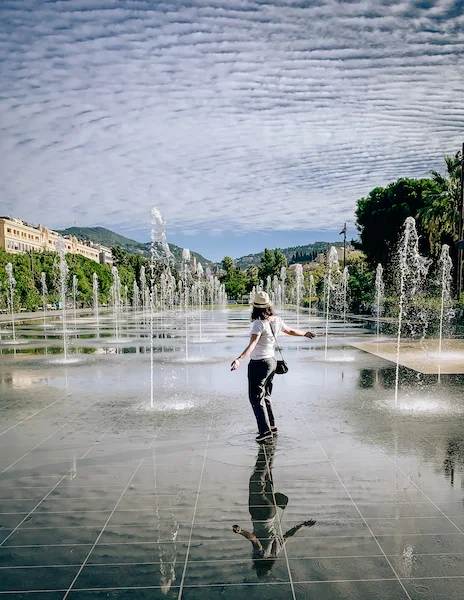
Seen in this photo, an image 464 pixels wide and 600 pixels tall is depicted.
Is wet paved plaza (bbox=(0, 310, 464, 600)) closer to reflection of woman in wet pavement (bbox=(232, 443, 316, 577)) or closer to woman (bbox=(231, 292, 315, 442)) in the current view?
reflection of woman in wet pavement (bbox=(232, 443, 316, 577))

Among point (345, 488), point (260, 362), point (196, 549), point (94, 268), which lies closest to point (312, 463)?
point (345, 488)

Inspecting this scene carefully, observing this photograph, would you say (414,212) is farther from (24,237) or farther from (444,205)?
(24,237)

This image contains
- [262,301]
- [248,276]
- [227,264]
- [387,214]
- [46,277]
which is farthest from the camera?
[248,276]

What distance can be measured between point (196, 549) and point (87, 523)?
→ 0.93m

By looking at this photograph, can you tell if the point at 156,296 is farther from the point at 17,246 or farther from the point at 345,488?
the point at 345,488

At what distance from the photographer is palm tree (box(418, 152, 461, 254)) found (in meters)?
33.3

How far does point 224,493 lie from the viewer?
4203 millimetres

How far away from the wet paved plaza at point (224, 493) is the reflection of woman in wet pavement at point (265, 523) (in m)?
0.02

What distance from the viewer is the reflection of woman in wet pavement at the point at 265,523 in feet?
10.6

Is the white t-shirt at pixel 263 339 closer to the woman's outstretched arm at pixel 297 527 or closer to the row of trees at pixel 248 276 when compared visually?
the woman's outstretched arm at pixel 297 527

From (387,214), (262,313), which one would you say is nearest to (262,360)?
(262,313)

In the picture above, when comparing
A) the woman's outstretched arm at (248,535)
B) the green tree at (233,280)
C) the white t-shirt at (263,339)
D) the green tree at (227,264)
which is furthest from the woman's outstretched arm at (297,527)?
the green tree at (227,264)

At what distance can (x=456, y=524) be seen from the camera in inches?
143

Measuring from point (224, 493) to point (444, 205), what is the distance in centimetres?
3317
